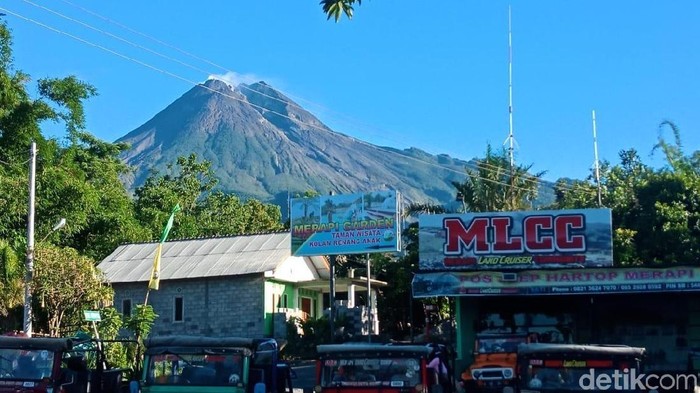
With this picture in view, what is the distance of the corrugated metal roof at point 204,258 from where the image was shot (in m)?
37.1

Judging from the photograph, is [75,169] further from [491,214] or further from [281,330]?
[491,214]

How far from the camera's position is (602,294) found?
26359 millimetres

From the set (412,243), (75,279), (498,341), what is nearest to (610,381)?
(498,341)

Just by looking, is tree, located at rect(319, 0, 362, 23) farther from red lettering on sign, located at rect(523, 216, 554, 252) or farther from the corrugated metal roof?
the corrugated metal roof

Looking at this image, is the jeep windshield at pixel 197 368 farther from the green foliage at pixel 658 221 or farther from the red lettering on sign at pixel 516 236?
the green foliage at pixel 658 221

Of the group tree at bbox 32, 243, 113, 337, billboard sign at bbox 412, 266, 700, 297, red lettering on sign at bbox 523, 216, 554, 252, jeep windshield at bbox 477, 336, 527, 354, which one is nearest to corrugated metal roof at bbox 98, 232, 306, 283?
tree at bbox 32, 243, 113, 337

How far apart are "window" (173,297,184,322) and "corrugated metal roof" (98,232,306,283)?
1035mm

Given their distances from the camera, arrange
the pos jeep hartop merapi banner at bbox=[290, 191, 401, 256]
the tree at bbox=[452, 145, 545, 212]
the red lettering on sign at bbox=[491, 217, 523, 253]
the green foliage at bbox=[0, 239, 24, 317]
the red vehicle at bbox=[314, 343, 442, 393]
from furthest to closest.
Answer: the tree at bbox=[452, 145, 545, 212]
the pos jeep hartop merapi banner at bbox=[290, 191, 401, 256]
the green foliage at bbox=[0, 239, 24, 317]
the red lettering on sign at bbox=[491, 217, 523, 253]
the red vehicle at bbox=[314, 343, 442, 393]

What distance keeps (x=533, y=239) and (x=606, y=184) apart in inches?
935

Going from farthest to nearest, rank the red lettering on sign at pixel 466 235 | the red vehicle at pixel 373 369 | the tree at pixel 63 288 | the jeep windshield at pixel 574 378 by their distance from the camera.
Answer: the tree at pixel 63 288 → the red lettering on sign at pixel 466 235 → the red vehicle at pixel 373 369 → the jeep windshield at pixel 574 378

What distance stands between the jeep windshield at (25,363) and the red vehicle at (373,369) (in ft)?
14.1

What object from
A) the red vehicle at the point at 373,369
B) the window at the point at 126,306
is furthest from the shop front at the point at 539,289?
the window at the point at 126,306

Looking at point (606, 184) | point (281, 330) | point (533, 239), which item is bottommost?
point (281, 330)

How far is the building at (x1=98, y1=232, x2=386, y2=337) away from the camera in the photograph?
3628 centimetres
